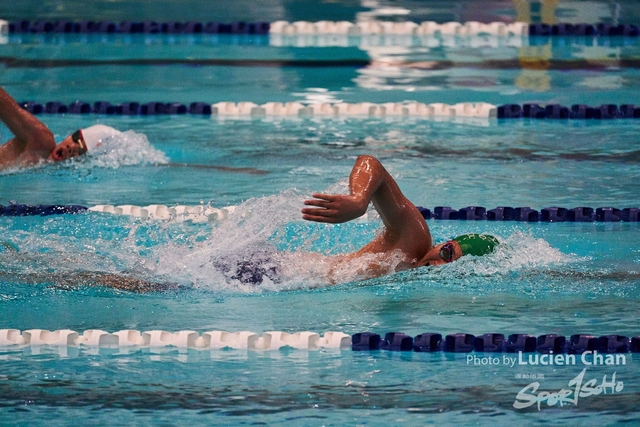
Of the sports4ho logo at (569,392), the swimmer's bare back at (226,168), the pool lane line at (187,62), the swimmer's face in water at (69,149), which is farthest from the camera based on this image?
the pool lane line at (187,62)

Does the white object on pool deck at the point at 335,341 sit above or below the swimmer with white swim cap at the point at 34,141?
below

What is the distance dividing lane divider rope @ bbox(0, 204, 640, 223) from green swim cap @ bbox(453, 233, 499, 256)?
1.08 m

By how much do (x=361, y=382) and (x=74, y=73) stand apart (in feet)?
18.8

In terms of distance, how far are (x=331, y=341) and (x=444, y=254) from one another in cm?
68

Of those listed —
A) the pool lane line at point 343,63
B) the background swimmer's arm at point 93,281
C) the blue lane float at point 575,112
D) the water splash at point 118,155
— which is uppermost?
the pool lane line at point 343,63

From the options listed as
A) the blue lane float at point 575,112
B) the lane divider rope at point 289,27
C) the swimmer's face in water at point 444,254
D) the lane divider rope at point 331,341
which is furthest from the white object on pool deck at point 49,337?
the lane divider rope at point 289,27

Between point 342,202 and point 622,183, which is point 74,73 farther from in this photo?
point 342,202

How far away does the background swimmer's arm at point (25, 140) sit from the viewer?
6367mm

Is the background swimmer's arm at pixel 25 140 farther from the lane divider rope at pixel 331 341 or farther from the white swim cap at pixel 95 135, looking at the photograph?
the lane divider rope at pixel 331 341

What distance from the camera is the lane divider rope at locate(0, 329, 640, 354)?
12.9ft

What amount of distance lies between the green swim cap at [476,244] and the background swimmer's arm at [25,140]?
2.98m

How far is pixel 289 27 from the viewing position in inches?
399

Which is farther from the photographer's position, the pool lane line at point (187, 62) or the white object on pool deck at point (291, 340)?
the pool lane line at point (187, 62)

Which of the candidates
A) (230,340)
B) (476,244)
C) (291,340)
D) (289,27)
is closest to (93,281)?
(230,340)
